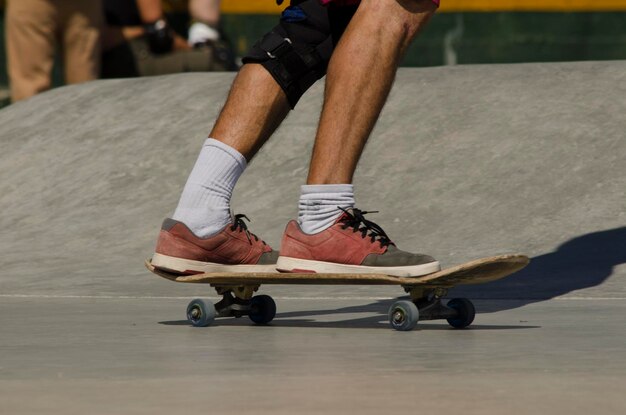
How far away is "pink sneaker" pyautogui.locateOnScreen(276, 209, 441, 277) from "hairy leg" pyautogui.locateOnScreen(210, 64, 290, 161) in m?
0.32

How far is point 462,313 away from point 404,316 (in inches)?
7.6

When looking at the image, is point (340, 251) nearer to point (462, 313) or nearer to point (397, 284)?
point (397, 284)

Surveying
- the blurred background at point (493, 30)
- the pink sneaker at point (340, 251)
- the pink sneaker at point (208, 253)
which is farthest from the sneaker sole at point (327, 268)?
the blurred background at point (493, 30)

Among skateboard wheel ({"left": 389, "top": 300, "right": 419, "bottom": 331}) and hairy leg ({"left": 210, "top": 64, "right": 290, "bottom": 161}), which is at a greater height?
hairy leg ({"left": 210, "top": 64, "right": 290, "bottom": 161})

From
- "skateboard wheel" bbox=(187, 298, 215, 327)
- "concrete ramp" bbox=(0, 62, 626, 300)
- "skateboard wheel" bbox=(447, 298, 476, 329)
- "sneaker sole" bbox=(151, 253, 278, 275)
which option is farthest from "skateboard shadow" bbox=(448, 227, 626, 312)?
"skateboard wheel" bbox=(187, 298, 215, 327)

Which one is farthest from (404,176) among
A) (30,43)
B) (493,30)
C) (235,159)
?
(493,30)

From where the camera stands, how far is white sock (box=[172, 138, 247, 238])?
15.8 ft

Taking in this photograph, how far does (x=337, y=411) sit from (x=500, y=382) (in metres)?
0.54

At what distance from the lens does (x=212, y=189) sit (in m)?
4.83

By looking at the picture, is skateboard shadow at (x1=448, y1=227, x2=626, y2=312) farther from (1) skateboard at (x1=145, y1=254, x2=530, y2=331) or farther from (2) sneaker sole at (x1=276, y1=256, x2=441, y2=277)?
(2) sneaker sole at (x1=276, y1=256, x2=441, y2=277)

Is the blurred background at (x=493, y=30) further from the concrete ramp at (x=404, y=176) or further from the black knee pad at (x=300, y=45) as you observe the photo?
the black knee pad at (x=300, y=45)

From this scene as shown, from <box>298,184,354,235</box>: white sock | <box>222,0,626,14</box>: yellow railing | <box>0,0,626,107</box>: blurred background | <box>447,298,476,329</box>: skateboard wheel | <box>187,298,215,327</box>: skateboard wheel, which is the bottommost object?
<box>187,298,215,327</box>: skateboard wheel

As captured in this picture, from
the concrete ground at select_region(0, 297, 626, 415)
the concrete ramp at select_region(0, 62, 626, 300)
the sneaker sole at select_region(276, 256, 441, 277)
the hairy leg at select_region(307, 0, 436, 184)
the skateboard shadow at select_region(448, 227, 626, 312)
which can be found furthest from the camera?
the concrete ramp at select_region(0, 62, 626, 300)

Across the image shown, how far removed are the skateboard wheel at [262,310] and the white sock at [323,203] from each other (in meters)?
0.28
